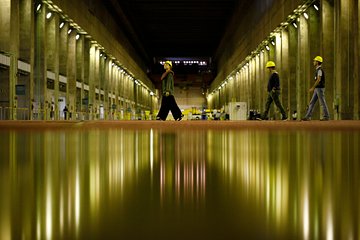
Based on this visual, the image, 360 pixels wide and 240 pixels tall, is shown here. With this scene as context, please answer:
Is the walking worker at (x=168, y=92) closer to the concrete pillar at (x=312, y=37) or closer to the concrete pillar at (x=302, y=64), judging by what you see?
the concrete pillar at (x=312, y=37)

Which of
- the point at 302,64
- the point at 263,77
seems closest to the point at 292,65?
the point at 302,64

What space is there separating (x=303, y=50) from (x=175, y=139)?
2289cm

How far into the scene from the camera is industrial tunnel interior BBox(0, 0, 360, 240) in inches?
34.3

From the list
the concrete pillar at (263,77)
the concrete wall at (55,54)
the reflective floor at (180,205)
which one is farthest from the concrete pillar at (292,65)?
the reflective floor at (180,205)

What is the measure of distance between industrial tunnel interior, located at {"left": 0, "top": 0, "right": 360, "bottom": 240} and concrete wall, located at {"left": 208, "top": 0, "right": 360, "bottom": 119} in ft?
0.22

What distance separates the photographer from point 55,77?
30156mm

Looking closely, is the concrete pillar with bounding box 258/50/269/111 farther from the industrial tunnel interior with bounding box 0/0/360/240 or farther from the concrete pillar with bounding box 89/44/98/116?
the concrete pillar with bounding box 89/44/98/116

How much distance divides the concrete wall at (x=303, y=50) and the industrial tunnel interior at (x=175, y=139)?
0.22 ft

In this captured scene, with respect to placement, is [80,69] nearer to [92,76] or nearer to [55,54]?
[92,76]

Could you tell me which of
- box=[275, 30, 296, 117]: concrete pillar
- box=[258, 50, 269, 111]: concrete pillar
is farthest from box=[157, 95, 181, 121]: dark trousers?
box=[258, 50, 269, 111]: concrete pillar

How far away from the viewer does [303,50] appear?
26.5 meters

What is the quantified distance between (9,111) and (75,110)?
39.8 feet

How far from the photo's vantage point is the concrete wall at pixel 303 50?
784 inches

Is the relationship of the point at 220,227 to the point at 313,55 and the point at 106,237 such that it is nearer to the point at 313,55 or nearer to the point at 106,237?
the point at 106,237
